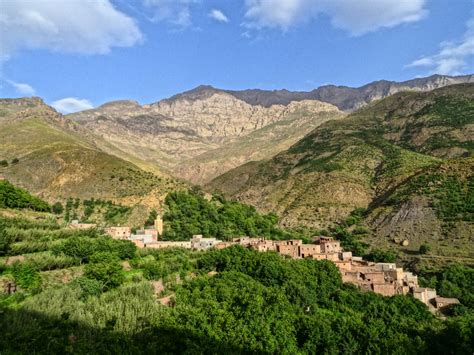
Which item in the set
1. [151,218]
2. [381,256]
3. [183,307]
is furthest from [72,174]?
[183,307]

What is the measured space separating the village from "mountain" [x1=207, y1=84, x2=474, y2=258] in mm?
26222

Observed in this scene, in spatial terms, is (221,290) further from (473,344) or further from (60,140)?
(60,140)

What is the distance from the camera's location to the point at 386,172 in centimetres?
11500

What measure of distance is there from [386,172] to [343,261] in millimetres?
66755

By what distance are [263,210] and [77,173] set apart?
5301cm

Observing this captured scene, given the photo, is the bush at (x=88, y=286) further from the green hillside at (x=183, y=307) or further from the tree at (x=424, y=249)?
the tree at (x=424, y=249)

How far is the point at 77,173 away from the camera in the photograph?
96.7 metres

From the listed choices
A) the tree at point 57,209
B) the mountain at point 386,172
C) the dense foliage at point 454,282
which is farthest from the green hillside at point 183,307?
the mountain at point 386,172

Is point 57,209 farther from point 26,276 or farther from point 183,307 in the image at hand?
point 183,307

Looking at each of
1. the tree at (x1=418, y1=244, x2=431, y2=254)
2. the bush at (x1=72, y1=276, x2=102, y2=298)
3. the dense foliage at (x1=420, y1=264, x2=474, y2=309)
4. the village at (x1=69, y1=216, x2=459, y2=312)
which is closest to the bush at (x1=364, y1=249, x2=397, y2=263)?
→ the tree at (x1=418, y1=244, x2=431, y2=254)

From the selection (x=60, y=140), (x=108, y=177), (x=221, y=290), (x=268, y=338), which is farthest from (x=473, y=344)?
(x=60, y=140)

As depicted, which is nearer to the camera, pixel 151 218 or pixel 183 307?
pixel 183 307

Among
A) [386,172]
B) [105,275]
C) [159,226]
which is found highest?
[386,172]

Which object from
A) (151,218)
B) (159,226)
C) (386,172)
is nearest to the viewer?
(159,226)
